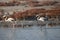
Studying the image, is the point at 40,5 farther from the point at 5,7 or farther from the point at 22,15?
the point at 5,7

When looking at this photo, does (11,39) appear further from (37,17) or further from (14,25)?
(37,17)

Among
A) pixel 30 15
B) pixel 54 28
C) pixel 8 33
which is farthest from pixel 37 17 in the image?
pixel 8 33

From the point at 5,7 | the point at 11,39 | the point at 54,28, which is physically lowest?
the point at 11,39

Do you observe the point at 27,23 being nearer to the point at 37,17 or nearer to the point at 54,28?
the point at 37,17

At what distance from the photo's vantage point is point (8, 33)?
3.41 meters

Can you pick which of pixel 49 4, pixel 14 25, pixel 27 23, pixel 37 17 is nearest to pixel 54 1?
pixel 49 4

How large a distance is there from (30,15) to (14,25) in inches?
14.3

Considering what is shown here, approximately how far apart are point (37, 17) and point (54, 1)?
0.45 metres

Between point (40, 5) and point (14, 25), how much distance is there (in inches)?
25.1

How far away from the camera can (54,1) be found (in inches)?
137

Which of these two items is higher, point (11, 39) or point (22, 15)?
point (22, 15)

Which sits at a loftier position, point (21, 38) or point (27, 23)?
point (27, 23)

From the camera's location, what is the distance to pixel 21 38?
3.38m

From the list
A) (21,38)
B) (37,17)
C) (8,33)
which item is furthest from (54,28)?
(8,33)
